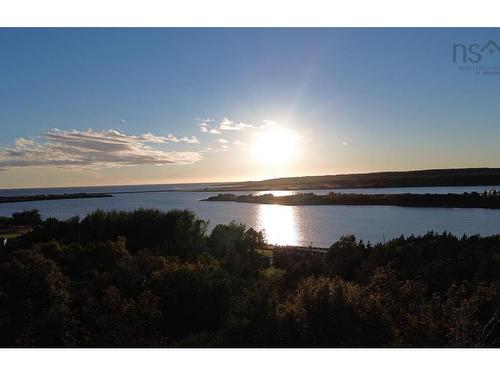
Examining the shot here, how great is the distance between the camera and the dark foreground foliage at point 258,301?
21.9 feet

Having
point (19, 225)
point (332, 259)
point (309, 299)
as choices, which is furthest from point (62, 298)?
point (19, 225)

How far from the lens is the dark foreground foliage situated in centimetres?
668

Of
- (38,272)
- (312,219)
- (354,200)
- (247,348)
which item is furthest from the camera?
(354,200)

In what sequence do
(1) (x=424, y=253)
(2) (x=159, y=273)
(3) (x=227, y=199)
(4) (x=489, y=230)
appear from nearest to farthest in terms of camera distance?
(2) (x=159, y=273) → (1) (x=424, y=253) → (4) (x=489, y=230) → (3) (x=227, y=199)

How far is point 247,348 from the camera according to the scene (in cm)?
647

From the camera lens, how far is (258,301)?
23.4 feet

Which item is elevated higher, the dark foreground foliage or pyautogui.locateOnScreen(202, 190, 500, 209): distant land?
pyautogui.locateOnScreen(202, 190, 500, 209): distant land

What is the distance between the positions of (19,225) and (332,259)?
22374mm

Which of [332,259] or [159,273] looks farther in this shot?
[332,259]

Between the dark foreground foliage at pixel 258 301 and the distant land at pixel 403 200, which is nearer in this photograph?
the dark foreground foliage at pixel 258 301

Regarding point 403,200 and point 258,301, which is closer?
point 258,301

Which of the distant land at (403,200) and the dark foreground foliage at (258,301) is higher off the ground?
the distant land at (403,200)

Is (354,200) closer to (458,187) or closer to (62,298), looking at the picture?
(458,187)

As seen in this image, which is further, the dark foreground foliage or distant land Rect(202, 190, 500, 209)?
distant land Rect(202, 190, 500, 209)
